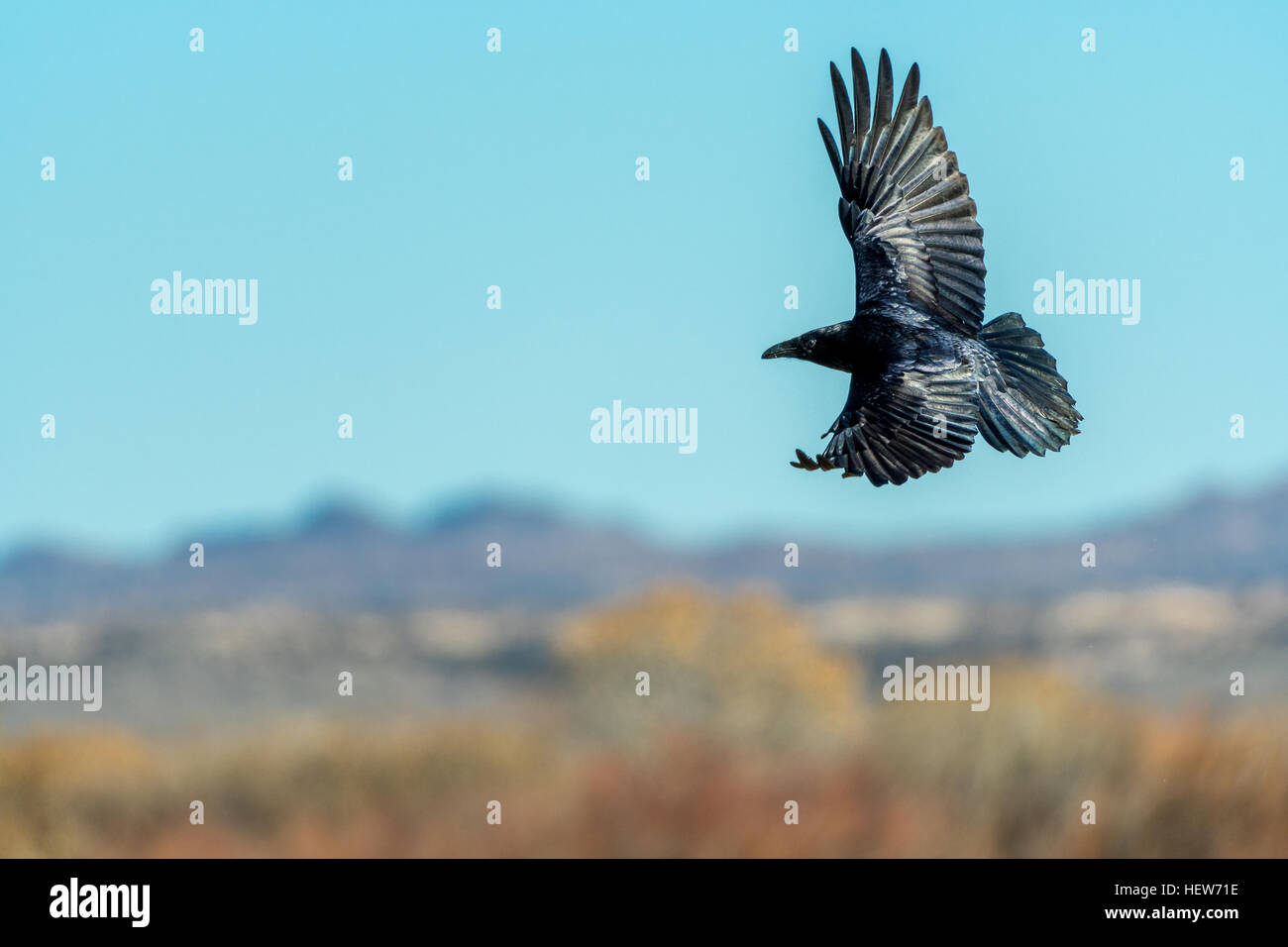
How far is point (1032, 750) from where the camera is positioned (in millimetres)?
17484

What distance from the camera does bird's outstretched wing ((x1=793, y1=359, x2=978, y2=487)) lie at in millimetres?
8914

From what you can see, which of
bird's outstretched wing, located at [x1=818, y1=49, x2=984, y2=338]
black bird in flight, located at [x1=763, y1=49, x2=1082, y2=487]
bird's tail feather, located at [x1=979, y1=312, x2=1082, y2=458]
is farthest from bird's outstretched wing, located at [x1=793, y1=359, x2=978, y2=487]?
bird's outstretched wing, located at [x1=818, y1=49, x2=984, y2=338]

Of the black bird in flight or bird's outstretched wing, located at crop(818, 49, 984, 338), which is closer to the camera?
the black bird in flight

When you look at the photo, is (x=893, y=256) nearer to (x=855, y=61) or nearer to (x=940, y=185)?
(x=940, y=185)

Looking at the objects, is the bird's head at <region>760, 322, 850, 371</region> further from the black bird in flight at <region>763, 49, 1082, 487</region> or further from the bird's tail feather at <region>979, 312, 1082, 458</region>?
the bird's tail feather at <region>979, 312, 1082, 458</region>

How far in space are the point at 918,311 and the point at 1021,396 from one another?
35.8 inches

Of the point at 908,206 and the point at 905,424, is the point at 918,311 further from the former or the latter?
the point at 905,424

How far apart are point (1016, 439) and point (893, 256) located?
1.61 meters

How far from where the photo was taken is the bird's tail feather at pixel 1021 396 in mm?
9688

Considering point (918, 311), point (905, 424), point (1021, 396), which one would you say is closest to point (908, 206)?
point (918, 311)

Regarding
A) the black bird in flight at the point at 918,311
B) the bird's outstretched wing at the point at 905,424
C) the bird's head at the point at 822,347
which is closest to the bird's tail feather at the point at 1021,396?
the black bird in flight at the point at 918,311

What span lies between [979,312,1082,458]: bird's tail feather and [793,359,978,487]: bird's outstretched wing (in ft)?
0.68

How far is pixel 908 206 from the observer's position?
34.3 ft

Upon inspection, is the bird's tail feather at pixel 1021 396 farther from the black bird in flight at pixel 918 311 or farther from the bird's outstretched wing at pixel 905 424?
the bird's outstretched wing at pixel 905 424
